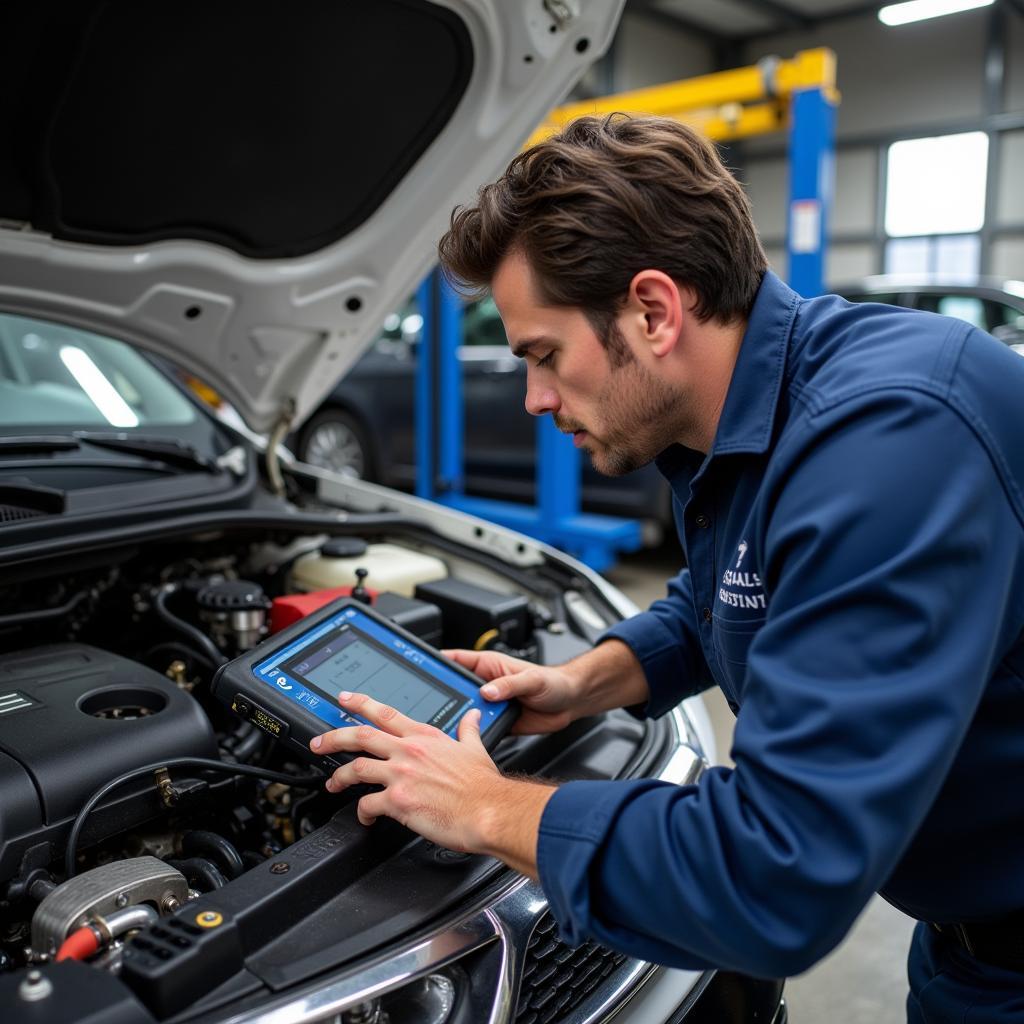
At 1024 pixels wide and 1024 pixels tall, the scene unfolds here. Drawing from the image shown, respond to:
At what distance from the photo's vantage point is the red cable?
0.88 m

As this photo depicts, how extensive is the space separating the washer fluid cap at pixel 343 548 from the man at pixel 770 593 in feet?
2.20

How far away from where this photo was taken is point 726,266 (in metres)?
1.07

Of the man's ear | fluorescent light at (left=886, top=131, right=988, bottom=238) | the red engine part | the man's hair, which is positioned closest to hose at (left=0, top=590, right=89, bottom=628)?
the red engine part

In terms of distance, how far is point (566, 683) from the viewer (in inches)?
53.0

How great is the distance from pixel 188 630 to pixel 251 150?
806 mm

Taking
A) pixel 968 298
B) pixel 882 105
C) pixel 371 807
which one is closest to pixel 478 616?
pixel 371 807

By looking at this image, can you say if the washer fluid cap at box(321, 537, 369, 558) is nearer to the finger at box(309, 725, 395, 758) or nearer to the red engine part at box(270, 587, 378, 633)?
the red engine part at box(270, 587, 378, 633)

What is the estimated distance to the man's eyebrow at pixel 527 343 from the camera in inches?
42.7

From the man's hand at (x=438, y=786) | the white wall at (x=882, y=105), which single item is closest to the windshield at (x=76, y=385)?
the man's hand at (x=438, y=786)

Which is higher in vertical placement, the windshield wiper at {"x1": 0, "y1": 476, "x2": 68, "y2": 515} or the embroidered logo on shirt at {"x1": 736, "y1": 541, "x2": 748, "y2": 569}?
the embroidered logo on shirt at {"x1": 736, "y1": 541, "x2": 748, "y2": 569}

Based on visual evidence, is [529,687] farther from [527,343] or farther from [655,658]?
[527,343]

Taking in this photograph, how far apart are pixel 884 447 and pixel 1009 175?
36.3 feet

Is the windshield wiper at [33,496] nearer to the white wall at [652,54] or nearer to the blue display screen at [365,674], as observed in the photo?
the blue display screen at [365,674]

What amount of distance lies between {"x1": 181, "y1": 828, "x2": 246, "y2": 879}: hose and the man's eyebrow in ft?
2.12
